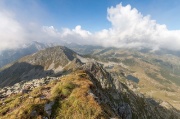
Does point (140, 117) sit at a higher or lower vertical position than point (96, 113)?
lower

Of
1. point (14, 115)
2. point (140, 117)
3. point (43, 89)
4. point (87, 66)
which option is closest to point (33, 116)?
point (14, 115)

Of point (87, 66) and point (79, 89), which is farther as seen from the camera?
point (87, 66)

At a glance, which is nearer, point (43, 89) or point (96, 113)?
point (96, 113)

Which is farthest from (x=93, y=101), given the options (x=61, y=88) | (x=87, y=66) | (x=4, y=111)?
(x=87, y=66)

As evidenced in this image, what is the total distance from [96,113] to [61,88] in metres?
14.2

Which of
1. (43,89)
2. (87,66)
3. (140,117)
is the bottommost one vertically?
(140,117)

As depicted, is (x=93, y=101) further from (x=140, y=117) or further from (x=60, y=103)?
(x=140, y=117)

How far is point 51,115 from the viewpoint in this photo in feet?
111

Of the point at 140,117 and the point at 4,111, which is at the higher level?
the point at 4,111

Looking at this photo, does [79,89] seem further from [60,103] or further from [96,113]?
[96,113]

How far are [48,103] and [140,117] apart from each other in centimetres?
11678

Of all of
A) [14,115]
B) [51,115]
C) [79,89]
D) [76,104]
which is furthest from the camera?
[79,89]

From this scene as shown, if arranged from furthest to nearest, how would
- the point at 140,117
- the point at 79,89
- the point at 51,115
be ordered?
the point at 140,117 → the point at 79,89 → the point at 51,115

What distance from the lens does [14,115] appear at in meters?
31.1
